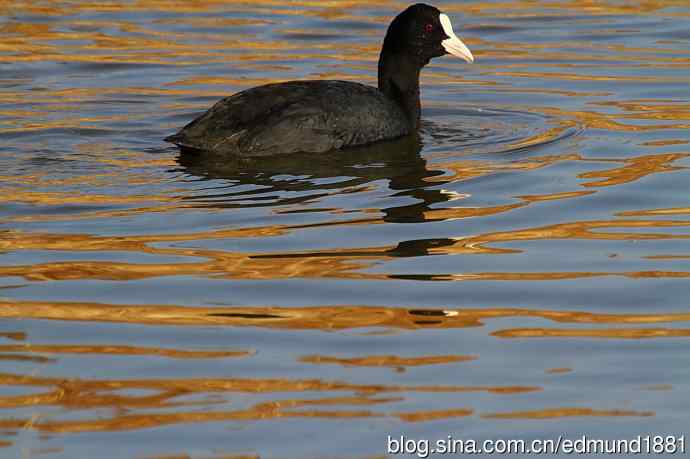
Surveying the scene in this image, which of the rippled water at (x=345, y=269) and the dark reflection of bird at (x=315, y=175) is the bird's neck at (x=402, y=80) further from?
the dark reflection of bird at (x=315, y=175)

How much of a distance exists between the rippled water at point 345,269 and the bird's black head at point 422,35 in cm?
52

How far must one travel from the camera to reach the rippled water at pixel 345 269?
4500mm

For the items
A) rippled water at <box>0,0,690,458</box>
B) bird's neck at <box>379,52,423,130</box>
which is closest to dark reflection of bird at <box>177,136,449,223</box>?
rippled water at <box>0,0,690,458</box>

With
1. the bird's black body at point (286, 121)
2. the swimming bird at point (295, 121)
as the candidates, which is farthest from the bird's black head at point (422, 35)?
the bird's black body at point (286, 121)

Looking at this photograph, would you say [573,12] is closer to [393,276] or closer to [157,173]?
[157,173]

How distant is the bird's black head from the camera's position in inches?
383

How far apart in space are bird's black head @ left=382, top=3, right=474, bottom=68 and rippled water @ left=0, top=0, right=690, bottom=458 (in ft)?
1.70

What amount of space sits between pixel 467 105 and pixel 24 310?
551 centimetres

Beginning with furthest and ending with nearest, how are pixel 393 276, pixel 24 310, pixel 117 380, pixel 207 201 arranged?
pixel 207 201, pixel 393 276, pixel 24 310, pixel 117 380

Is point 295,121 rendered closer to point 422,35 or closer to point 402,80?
point 402,80

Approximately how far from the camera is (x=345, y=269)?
6191 millimetres

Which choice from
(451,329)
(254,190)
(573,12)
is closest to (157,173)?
(254,190)

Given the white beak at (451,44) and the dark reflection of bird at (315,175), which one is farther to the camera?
the white beak at (451,44)

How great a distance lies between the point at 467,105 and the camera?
10539 mm
